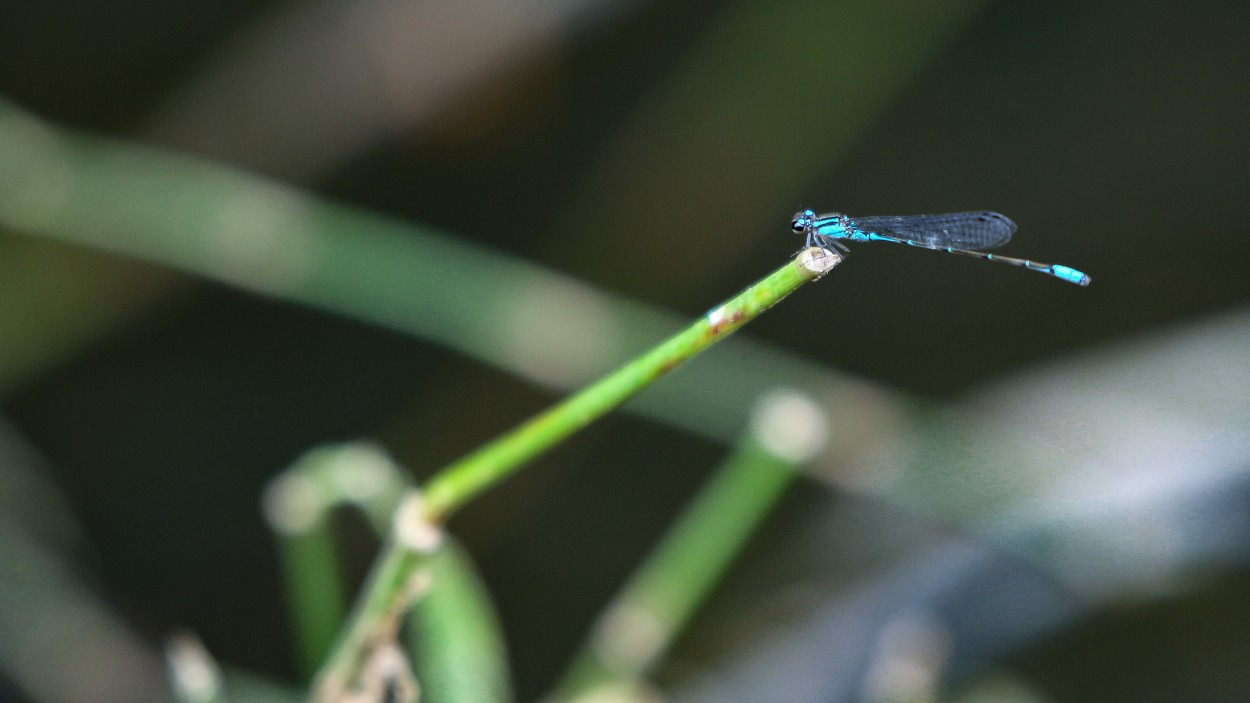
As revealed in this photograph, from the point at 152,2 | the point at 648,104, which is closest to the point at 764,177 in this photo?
the point at 648,104

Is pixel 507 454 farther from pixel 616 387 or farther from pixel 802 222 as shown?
pixel 802 222

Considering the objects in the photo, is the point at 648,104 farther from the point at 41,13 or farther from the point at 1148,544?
the point at 1148,544

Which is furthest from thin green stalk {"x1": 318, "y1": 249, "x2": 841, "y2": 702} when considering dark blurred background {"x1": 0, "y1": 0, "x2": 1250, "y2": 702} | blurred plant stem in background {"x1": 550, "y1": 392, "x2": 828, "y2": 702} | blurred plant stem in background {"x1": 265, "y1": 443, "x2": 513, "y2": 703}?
dark blurred background {"x1": 0, "y1": 0, "x2": 1250, "y2": 702}

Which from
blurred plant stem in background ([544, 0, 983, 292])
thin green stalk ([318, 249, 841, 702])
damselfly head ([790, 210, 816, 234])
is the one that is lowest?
thin green stalk ([318, 249, 841, 702])

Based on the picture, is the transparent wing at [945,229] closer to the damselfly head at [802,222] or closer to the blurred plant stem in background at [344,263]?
the damselfly head at [802,222]

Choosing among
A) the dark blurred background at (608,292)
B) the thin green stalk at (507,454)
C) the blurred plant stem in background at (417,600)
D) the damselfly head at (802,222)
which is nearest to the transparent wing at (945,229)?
the damselfly head at (802,222)

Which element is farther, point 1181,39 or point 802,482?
point 1181,39

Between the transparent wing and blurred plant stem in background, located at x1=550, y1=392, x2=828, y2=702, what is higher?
the transparent wing

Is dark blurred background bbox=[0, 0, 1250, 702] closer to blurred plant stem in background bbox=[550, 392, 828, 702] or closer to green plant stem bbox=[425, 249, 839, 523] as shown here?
blurred plant stem in background bbox=[550, 392, 828, 702]
